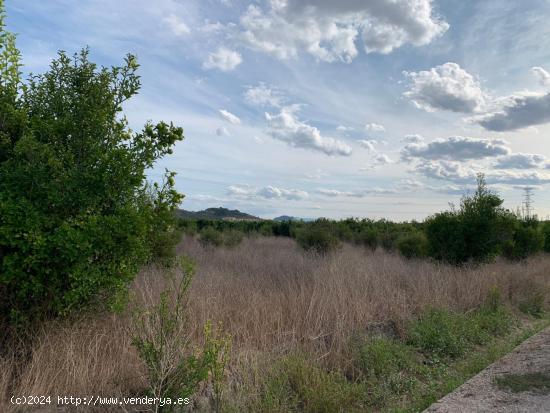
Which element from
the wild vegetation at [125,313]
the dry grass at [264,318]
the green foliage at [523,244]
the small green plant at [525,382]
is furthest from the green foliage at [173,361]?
the green foliage at [523,244]

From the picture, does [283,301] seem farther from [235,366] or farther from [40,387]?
[40,387]

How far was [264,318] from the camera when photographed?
246 inches

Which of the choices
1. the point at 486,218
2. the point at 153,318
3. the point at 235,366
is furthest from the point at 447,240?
the point at 153,318

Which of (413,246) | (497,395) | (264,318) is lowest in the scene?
(497,395)

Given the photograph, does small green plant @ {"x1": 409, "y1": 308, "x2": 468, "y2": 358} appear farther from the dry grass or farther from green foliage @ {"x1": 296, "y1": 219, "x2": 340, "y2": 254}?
green foliage @ {"x1": 296, "y1": 219, "x2": 340, "y2": 254}

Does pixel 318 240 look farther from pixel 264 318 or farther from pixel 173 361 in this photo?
pixel 173 361

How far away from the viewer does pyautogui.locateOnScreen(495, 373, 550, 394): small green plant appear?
207 inches

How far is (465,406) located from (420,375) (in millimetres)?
1272

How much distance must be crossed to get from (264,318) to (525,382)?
3.40 m

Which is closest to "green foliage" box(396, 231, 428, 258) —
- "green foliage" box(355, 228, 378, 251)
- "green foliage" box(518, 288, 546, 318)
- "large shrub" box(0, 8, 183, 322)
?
"green foliage" box(355, 228, 378, 251)

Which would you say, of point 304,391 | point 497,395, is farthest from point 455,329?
point 304,391

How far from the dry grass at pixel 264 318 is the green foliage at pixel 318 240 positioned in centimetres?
674

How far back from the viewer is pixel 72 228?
4230 millimetres

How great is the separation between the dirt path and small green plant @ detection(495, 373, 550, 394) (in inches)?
2.7
